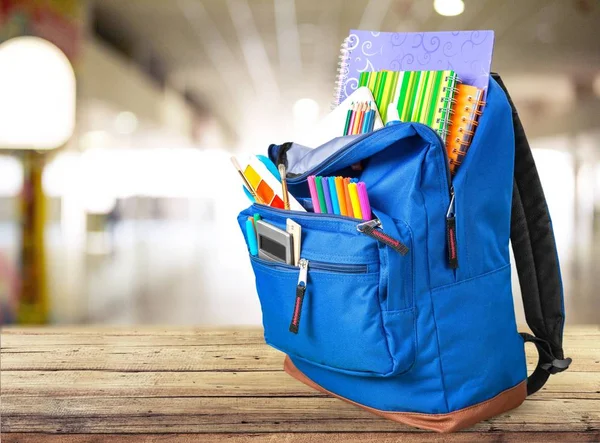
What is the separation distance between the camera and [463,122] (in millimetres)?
860

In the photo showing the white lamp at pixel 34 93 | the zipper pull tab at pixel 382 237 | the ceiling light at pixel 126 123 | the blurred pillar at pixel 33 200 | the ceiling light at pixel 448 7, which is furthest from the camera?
the ceiling light at pixel 126 123

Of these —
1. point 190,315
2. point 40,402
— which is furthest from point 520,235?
point 190,315

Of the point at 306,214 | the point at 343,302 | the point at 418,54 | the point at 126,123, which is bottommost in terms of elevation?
the point at 343,302

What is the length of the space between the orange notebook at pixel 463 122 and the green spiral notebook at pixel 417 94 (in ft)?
0.03

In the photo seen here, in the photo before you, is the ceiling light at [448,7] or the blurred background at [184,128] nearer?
the blurred background at [184,128]

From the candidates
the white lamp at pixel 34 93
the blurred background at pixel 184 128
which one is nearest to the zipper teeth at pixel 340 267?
the blurred background at pixel 184 128

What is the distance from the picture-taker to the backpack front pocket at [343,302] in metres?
0.81

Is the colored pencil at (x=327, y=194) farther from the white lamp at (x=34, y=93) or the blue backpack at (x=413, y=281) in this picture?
the white lamp at (x=34, y=93)

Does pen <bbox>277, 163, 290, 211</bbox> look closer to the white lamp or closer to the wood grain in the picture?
the wood grain

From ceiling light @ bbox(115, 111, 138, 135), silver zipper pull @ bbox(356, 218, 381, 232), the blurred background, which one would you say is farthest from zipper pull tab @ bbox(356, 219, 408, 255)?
ceiling light @ bbox(115, 111, 138, 135)

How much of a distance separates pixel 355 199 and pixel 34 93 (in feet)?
10.6

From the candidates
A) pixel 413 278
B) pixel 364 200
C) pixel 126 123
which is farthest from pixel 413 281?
pixel 126 123

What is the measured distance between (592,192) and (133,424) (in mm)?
4040

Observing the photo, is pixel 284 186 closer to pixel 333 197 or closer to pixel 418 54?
pixel 333 197
